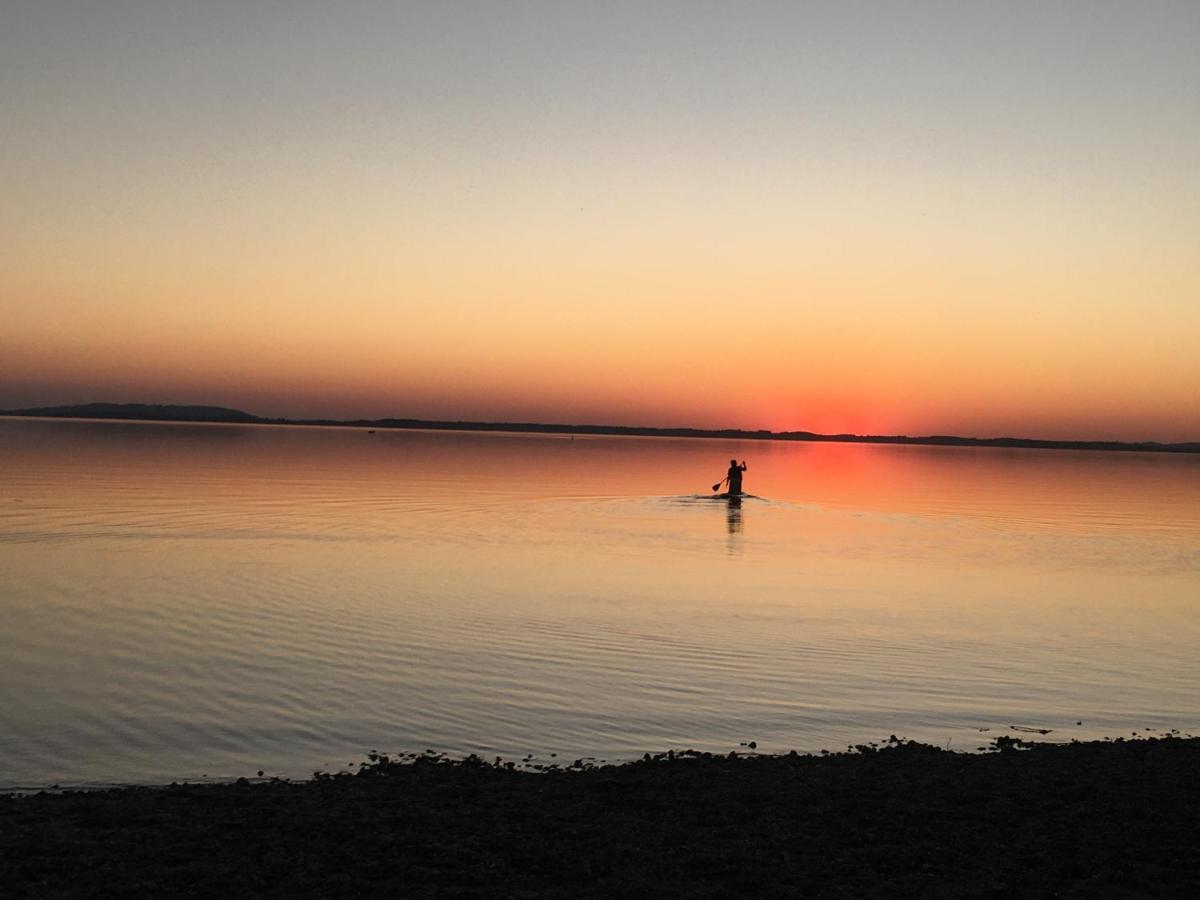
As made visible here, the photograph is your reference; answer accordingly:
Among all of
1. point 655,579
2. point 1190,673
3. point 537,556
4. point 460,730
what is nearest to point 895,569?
point 655,579

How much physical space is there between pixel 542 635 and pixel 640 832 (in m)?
10.2

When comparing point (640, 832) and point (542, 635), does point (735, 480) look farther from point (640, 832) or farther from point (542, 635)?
point (640, 832)

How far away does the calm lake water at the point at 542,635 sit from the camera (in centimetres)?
1294

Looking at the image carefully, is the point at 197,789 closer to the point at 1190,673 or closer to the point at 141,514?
the point at 1190,673

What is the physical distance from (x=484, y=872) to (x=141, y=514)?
33860 mm

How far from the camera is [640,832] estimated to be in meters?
8.89

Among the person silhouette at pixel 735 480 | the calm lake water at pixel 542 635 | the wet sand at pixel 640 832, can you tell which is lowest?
the calm lake water at pixel 542 635

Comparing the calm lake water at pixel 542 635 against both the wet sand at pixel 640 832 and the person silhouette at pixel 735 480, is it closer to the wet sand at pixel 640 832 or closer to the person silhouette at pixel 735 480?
the wet sand at pixel 640 832

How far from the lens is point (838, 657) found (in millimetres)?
17812

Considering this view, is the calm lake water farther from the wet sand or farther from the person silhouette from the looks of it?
the person silhouette

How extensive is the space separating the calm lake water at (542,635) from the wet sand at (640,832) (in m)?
1.73

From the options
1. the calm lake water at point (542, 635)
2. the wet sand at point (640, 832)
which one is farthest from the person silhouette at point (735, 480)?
the wet sand at point (640, 832)

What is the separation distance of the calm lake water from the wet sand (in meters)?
1.73

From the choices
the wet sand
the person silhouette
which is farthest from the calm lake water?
the person silhouette
